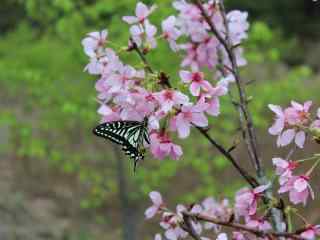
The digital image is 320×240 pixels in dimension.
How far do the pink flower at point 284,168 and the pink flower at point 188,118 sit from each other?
0.70ft

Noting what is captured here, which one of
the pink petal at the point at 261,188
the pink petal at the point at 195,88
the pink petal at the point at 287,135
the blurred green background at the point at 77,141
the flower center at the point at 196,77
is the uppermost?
the blurred green background at the point at 77,141

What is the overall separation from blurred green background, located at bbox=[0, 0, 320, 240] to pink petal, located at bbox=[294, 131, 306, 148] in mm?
2054

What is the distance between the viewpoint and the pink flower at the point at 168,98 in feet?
5.20

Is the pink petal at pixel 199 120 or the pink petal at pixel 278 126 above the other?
the pink petal at pixel 199 120

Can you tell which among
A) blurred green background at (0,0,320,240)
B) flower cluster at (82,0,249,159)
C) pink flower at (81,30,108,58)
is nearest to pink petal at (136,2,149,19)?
flower cluster at (82,0,249,159)

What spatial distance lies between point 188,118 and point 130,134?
0.54 feet

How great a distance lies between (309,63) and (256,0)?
2.55 metres

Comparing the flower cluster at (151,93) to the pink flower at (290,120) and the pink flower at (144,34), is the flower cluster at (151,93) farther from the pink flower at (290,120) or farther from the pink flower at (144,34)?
the pink flower at (290,120)

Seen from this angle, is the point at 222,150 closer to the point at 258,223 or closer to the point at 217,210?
the point at 258,223

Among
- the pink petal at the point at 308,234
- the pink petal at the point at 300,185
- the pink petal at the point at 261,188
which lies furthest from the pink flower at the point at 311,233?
the pink petal at the point at 261,188

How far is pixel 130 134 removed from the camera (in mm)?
1699

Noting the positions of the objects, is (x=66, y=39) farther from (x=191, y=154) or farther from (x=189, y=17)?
(x=189, y=17)

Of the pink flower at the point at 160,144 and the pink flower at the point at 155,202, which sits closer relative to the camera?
the pink flower at the point at 160,144

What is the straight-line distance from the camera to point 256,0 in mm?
20234
